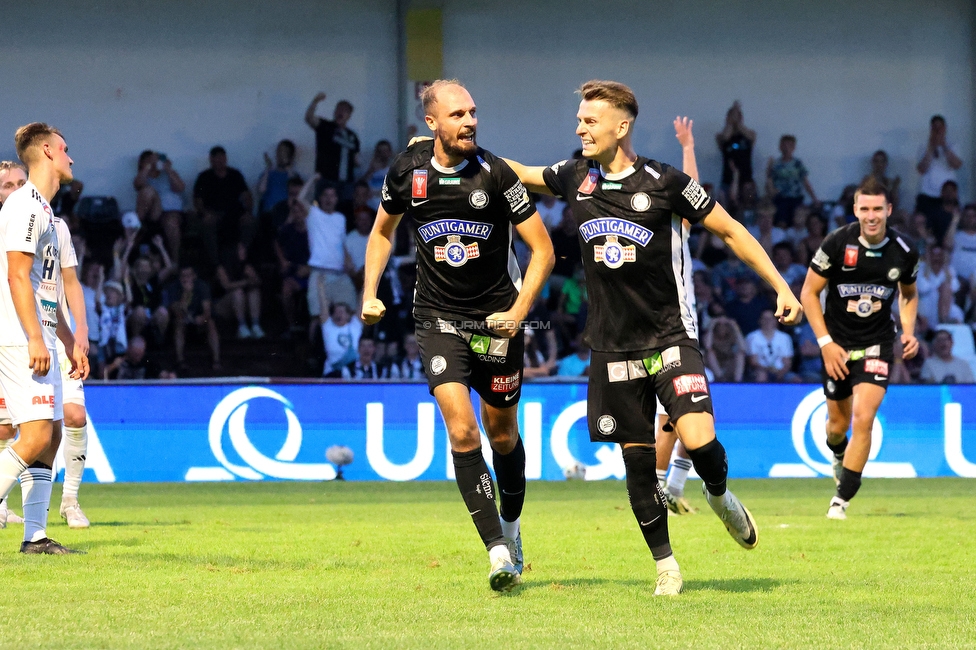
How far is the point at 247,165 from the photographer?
72.0 feet

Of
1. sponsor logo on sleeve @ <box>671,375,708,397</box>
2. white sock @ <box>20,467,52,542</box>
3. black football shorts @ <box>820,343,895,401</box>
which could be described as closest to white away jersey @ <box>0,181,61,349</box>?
white sock @ <box>20,467,52,542</box>

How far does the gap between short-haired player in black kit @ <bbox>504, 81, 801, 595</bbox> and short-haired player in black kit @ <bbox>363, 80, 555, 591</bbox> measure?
1.29ft

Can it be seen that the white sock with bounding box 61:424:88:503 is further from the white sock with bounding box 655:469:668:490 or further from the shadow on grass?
the shadow on grass

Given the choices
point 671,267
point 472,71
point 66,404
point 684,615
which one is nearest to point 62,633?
point 684,615

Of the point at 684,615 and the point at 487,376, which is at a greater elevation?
the point at 487,376

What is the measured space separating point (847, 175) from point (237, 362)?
11.1 m

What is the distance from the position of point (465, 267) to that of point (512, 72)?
→ 1675 centimetres

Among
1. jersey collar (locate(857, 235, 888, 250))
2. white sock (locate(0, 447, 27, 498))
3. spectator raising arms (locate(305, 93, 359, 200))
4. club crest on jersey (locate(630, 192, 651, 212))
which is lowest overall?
white sock (locate(0, 447, 27, 498))

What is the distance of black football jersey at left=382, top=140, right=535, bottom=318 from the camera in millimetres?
6980

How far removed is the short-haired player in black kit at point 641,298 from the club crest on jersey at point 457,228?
1.64 feet

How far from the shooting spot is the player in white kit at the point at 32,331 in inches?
305

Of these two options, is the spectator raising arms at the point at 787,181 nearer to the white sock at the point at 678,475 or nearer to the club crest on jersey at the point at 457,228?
the white sock at the point at 678,475

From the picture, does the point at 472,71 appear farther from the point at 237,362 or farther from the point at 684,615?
the point at 684,615

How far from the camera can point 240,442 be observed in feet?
51.2
